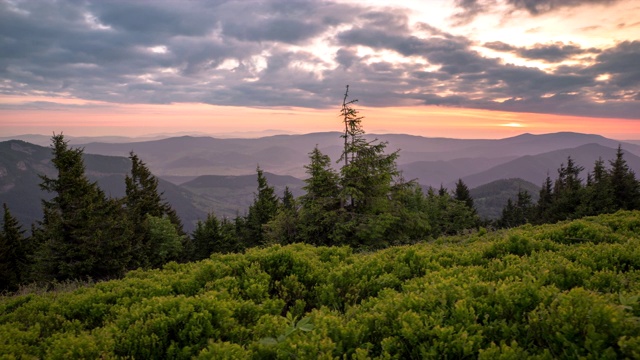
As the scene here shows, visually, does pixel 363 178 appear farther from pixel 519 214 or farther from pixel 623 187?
pixel 519 214

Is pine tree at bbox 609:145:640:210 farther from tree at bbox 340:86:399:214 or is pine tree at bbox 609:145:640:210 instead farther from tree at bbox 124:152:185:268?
tree at bbox 124:152:185:268

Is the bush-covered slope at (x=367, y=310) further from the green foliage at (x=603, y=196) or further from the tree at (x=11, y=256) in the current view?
the tree at (x=11, y=256)

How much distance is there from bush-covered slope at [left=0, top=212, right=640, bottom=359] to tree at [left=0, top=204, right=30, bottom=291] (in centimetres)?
3893

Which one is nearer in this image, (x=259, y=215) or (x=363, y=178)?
(x=363, y=178)

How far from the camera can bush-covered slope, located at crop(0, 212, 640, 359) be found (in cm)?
341

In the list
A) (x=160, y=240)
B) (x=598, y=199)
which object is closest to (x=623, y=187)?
(x=598, y=199)

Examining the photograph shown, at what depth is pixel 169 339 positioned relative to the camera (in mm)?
4652

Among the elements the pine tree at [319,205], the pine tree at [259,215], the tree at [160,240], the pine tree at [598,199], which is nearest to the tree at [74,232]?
the tree at [160,240]

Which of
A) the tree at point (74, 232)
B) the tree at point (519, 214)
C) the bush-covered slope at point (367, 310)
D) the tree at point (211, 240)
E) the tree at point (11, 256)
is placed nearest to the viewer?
the bush-covered slope at point (367, 310)

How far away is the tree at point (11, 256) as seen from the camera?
3503cm

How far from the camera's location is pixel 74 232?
2758 centimetres

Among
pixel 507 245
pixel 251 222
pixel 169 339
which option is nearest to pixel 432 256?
pixel 507 245

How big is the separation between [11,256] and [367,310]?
172 feet

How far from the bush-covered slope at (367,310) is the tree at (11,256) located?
3893 cm
